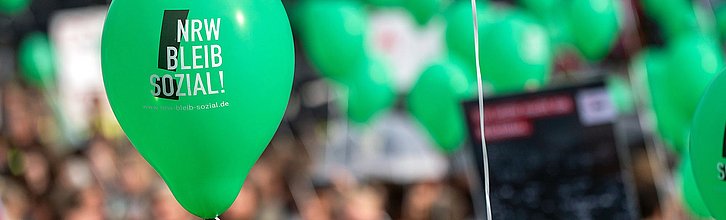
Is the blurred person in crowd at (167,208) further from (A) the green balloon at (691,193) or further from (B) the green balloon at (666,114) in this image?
(A) the green balloon at (691,193)

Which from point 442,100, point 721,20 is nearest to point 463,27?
point 442,100

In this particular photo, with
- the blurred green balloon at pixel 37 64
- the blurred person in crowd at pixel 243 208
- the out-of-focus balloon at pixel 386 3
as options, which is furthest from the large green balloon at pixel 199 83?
the blurred green balloon at pixel 37 64

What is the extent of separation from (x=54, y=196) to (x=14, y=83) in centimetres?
126

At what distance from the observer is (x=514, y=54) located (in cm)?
311

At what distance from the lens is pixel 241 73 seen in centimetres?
159

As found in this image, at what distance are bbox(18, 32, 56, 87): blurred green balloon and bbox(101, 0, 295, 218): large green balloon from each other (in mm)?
3791

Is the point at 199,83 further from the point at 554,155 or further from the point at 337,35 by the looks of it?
the point at 337,35

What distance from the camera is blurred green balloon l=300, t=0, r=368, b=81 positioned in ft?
13.1

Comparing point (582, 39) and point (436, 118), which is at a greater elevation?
point (582, 39)

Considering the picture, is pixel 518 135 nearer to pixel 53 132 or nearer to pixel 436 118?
pixel 436 118

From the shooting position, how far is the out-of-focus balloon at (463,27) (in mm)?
3430

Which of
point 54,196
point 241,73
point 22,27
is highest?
point 22,27

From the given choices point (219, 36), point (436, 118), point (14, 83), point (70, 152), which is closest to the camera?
point (219, 36)

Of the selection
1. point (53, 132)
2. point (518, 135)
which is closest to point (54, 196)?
point (53, 132)
